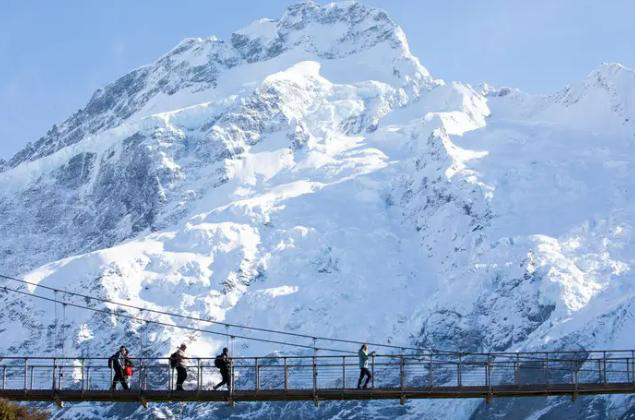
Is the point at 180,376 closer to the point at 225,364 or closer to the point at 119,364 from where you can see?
the point at 225,364

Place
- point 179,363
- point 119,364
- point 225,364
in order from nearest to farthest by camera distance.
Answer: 1. point 179,363
2. point 225,364
3. point 119,364

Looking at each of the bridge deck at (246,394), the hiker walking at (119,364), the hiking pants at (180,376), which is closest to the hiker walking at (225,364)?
the bridge deck at (246,394)

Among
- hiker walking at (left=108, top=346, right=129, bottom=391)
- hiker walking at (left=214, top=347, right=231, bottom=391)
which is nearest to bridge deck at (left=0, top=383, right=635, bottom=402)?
hiker walking at (left=108, top=346, right=129, bottom=391)

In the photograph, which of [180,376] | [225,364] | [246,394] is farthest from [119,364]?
[246,394]

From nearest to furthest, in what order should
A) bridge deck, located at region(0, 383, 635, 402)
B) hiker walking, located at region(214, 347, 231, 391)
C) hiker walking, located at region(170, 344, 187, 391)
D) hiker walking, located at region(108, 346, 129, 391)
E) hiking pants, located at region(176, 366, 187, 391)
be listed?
1. hiker walking, located at region(170, 344, 187, 391)
2. hiker walking, located at region(214, 347, 231, 391)
3. hiking pants, located at region(176, 366, 187, 391)
4. bridge deck, located at region(0, 383, 635, 402)
5. hiker walking, located at region(108, 346, 129, 391)

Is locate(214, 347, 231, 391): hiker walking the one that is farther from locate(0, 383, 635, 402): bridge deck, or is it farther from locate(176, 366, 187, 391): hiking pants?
locate(176, 366, 187, 391): hiking pants

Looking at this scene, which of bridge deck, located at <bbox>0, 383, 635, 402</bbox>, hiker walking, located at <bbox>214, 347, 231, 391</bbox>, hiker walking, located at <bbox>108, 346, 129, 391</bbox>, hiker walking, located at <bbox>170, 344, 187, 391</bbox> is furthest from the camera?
hiker walking, located at <bbox>108, 346, 129, 391</bbox>

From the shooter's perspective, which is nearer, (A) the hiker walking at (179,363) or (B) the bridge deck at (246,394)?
(A) the hiker walking at (179,363)

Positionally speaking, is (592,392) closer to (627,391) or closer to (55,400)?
(627,391)

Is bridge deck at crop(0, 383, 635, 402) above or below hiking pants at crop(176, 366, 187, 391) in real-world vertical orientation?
below

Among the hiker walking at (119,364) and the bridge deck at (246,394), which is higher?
the hiker walking at (119,364)

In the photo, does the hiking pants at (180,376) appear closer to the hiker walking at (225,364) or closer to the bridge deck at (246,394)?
the bridge deck at (246,394)

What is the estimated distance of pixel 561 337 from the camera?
19538 centimetres

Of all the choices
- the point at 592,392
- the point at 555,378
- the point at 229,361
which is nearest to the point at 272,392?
the point at 229,361
